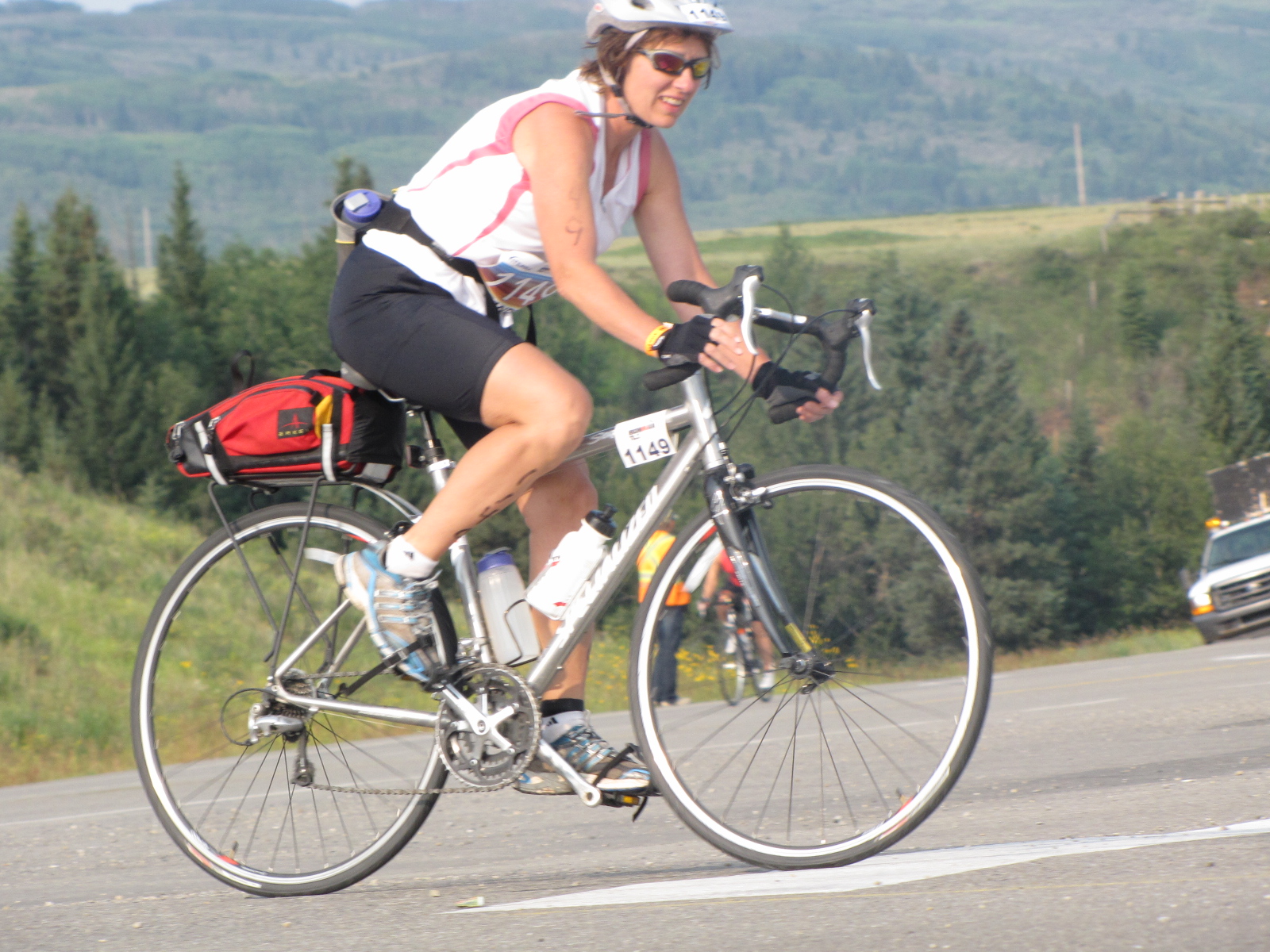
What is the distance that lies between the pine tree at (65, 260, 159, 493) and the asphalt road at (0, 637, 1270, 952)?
58.2m

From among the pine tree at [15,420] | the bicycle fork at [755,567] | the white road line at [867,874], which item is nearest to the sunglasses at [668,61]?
the bicycle fork at [755,567]

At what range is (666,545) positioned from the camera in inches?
148

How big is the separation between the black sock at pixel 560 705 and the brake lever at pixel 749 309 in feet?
3.34

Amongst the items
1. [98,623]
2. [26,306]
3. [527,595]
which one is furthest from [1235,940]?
[26,306]

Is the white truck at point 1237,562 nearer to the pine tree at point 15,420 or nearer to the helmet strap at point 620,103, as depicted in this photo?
the helmet strap at point 620,103

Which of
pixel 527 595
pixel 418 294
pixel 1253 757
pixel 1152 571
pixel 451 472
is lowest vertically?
pixel 1152 571

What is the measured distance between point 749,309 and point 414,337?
2.77ft

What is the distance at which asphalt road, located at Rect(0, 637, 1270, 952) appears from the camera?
2.92m

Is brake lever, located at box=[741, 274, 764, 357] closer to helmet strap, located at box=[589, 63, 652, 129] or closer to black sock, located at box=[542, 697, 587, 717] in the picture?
helmet strap, located at box=[589, 63, 652, 129]

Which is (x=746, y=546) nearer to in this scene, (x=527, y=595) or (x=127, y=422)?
(x=527, y=595)

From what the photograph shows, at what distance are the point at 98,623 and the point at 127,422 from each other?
123 ft

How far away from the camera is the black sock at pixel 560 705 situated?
3883 millimetres

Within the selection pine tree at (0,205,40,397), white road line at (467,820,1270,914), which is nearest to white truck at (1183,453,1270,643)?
white road line at (467,820,1270,914)

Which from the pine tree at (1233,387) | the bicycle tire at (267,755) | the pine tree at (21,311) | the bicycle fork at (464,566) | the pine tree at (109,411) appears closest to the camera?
the bicycle fork at (464,566)
